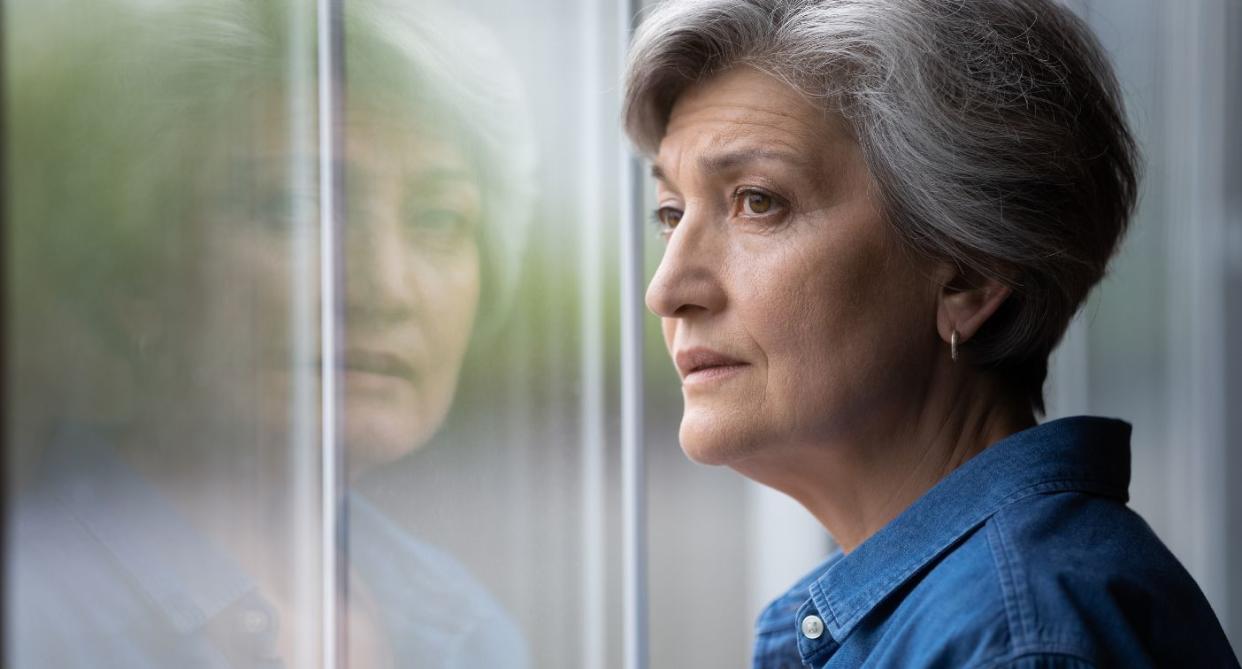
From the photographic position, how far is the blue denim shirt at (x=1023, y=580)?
991 mm

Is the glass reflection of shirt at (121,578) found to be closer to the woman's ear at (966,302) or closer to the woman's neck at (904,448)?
the woman's neck at (904,448)

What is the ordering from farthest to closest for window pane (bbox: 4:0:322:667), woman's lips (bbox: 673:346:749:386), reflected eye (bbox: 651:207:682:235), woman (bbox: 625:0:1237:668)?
reflected eye (bbox: 651:207:682:235), woman's lips (bbox: 673:346:749:386), woman (bbox: 625:0:1237:668), window pane (bbox: 4:0:322:667)

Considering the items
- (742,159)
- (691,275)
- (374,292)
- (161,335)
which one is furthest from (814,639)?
(161,335)

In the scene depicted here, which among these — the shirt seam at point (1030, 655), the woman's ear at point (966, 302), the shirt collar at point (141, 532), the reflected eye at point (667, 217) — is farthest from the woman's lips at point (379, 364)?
the shirt seam at point (1030, 655)

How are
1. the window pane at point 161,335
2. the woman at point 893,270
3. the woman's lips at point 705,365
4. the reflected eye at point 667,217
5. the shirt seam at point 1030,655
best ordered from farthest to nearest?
the reflected eye at point 667,217, the woman's lips at point 705,365, the woman at point 893,270, the window pane at point 161,335, the shirt seam at point 1030,655

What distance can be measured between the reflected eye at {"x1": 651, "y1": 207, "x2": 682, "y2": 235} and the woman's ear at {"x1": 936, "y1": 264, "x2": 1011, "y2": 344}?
34 cm

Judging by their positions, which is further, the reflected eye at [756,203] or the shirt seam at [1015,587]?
the reflected eye at [756,203]

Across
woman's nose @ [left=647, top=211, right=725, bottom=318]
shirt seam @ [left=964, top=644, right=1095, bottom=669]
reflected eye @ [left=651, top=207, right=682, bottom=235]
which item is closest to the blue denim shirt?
shirt seam @ [left=964, top=644, right=1095, bottom=669]

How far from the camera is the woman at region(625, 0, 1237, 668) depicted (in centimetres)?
120

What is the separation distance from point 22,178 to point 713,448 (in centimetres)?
76

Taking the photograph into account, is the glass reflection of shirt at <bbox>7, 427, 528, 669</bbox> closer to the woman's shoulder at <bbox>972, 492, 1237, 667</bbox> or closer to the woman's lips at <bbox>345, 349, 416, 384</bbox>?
the woman's lips at <bbox>345, 349, 416, 384</bbox>

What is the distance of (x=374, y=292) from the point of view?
1357mm

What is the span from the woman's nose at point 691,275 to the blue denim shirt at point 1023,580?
1.06 ft

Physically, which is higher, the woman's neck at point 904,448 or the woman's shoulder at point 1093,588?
the woman's neck at point 904,448
